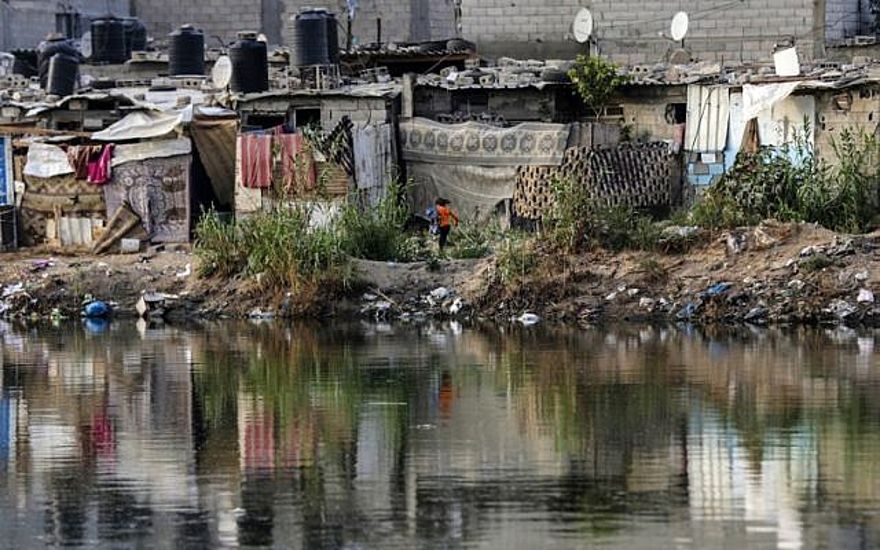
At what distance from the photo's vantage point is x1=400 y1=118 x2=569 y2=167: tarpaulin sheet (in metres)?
29.8

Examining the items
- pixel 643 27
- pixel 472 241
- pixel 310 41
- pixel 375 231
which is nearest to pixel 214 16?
pixel 310 41

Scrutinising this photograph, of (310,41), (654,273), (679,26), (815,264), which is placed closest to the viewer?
(815,264)

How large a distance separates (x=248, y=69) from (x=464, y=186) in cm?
376

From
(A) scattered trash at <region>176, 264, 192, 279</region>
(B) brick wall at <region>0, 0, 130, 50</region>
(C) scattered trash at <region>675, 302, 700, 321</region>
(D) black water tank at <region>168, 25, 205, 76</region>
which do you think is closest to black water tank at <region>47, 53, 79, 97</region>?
(D) black water tank at <region>168, 25, 205, 76</region>

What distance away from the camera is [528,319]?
2383 centimetres

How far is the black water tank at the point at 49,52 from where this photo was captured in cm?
3338

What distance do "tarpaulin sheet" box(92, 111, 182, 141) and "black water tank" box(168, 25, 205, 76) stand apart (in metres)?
5.05

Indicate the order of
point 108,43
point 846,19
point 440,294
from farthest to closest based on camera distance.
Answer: point 108,43, point 846,19, point 440,294

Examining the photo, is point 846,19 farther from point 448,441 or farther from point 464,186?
point 448,441

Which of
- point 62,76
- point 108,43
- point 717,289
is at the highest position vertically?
point 108,43

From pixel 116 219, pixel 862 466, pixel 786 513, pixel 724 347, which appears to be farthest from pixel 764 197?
pixel 786 513

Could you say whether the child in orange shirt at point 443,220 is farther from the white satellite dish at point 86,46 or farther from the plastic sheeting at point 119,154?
the white satellite dish at point 86,46

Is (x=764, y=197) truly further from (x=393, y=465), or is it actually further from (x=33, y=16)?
(x=33, y=16)

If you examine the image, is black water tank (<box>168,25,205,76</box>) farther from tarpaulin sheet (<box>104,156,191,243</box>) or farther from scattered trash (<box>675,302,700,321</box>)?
scattered trash (<box>675,302,700,321</box>)
